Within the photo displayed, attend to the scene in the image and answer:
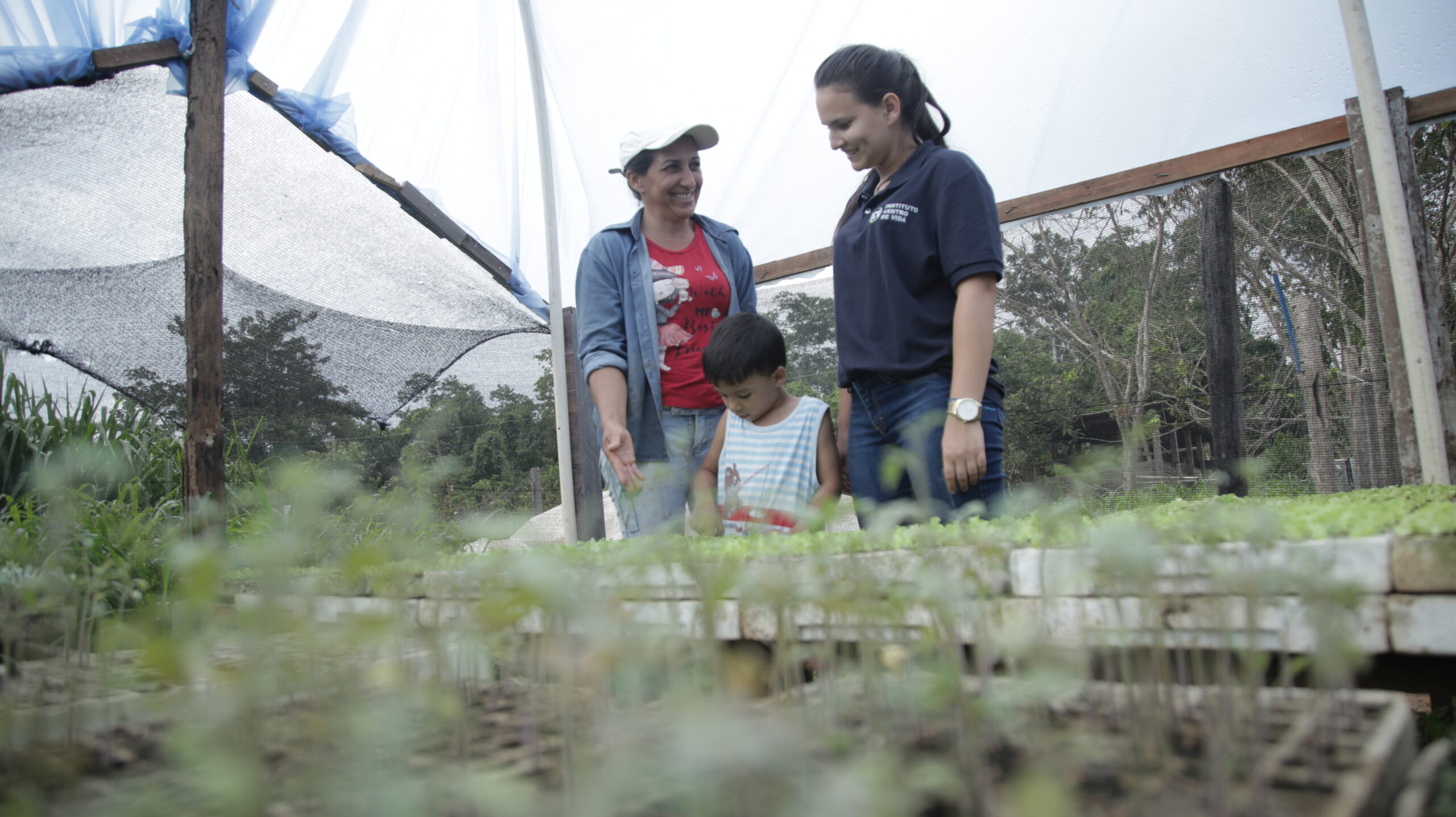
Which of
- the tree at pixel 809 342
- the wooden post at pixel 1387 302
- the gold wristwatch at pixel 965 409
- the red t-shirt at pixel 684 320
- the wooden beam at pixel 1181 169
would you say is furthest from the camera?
the tree at pixel 809 342

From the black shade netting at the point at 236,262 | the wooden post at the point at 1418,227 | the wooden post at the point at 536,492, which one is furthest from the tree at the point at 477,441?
the wooden post at the point at 1418,227

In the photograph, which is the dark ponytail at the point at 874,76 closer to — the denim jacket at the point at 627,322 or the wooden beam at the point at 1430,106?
the denim jacket at the point at 627,322

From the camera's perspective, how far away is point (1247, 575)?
2.60 ft

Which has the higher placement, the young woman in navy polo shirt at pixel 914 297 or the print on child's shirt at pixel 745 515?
the young woman in navy polo shirt at pixel 914 297

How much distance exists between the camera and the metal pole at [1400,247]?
2.42 meters

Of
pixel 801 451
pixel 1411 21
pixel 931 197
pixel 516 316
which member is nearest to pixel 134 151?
A: pixel 516 316

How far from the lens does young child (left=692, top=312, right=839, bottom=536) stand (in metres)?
2.07

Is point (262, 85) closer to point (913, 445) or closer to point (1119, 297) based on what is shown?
point (913, 445)

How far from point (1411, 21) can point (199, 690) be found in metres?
3.54

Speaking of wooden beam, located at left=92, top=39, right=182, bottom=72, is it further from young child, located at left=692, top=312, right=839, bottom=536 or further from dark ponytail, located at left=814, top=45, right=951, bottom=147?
dark ponytail, located at left=814, top=45, right=951, bottom=147

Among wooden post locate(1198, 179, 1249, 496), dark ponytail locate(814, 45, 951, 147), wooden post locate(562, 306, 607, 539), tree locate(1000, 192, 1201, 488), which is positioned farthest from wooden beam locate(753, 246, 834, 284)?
dark ponytail locate(814, 45, 951, 147)

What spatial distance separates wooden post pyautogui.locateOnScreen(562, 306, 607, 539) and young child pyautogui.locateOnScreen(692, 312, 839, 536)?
1.99 meters

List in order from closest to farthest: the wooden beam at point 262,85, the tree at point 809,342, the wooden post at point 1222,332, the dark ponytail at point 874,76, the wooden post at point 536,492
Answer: the dark ponytail at point 874,76 → the wooden post at point 1222,332 → the wooden beam at point 262,85 → the tree at point 809,342 → the wooden post at point 536,492

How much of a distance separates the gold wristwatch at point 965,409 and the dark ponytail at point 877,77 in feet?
2.15
